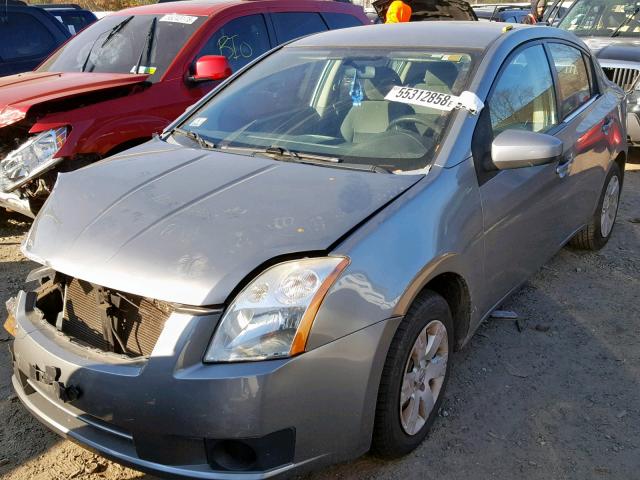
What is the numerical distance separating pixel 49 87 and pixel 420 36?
9.56 ft

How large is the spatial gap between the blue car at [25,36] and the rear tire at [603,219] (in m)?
6.02

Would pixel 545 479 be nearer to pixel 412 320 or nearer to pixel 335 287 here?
pixel 412 320

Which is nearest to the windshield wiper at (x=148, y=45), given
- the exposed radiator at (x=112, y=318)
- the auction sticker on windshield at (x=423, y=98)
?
the auction sticker on windshield at (x=423, y=98)

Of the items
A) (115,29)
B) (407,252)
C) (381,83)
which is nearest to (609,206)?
(381,83)

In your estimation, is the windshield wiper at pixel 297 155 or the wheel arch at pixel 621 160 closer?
the windshield wiper at pixel 297 155

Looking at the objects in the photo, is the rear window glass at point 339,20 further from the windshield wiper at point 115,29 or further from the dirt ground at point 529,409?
the dirt ground at point 529,409

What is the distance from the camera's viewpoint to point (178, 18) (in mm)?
5578

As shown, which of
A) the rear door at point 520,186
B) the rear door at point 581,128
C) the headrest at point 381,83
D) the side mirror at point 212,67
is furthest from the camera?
the side mirror at point 212,67

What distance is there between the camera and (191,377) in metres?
2.08

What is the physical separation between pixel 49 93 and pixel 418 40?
2.75m

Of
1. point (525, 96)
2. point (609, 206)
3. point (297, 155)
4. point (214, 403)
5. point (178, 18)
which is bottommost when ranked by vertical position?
point (609, 206)

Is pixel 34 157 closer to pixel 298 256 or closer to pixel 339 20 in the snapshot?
pixel 298 256

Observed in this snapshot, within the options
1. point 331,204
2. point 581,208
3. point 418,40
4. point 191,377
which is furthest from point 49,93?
point 581,208

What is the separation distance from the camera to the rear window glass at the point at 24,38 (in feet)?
24.0
